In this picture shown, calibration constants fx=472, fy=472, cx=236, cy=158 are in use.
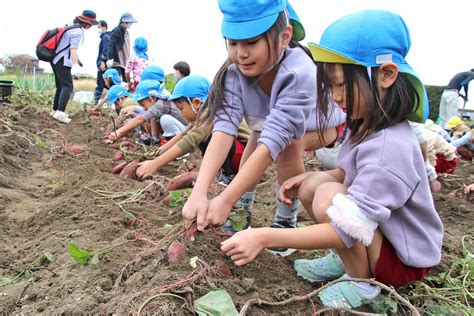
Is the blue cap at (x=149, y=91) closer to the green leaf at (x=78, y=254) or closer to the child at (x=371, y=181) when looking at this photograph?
the green leaf at (x=78, y=254)

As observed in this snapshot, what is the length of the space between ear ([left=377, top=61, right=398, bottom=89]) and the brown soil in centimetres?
72

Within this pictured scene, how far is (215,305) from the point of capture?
131 cm

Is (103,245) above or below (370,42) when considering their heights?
below

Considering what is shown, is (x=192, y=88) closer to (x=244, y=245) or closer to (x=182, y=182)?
(x=182, y=182)

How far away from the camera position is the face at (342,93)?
4.76ft

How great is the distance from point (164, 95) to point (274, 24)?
292 centimetres

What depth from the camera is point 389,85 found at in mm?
1431

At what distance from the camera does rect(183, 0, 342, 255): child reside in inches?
67.4

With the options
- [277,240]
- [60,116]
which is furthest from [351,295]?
[60,116]

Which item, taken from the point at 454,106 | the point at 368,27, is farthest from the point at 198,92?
the point at 454,106

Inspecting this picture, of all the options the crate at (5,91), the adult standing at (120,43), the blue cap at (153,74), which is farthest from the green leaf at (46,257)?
the adult standing at (120,43)

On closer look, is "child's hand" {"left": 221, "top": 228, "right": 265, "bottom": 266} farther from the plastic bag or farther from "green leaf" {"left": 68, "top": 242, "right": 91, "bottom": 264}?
"green leaf" {"left": 68, "top": 242, "right": 91, "bottom": 264}

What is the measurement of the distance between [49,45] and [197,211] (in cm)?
576

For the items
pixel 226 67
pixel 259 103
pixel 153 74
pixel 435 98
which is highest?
pixel 226 67
